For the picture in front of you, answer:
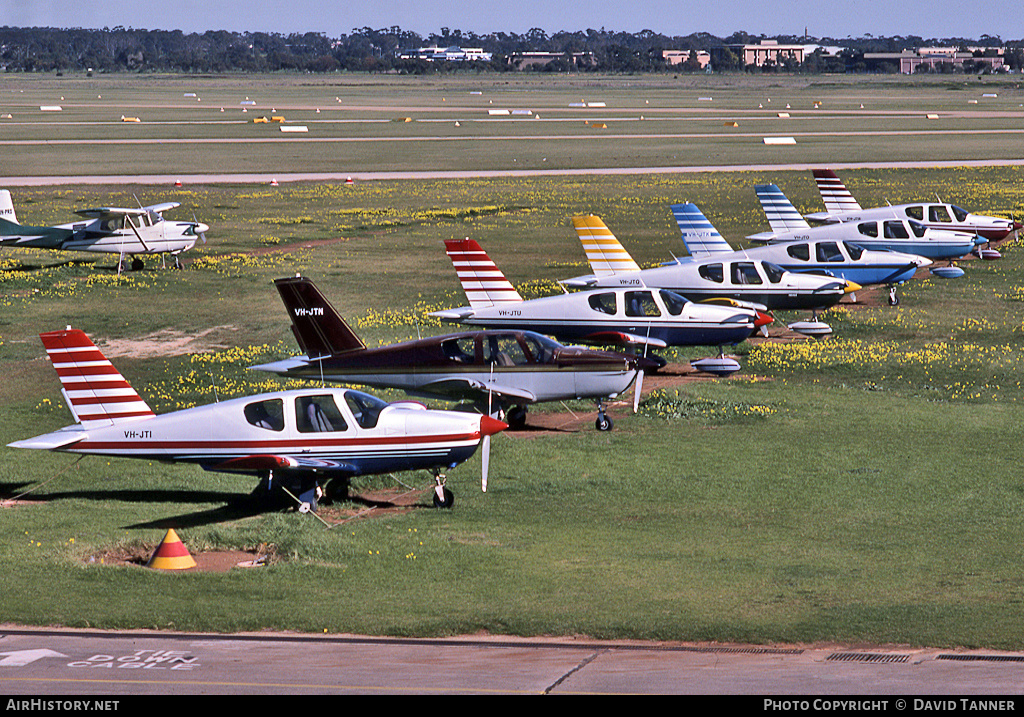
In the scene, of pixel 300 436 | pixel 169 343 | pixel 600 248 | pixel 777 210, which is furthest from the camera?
pixel 777 210

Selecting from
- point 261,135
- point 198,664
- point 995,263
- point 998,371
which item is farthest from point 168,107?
point 198,664

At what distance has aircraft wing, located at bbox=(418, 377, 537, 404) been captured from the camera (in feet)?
82.0

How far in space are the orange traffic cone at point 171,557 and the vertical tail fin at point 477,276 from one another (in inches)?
556

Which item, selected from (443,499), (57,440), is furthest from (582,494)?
(57,440)

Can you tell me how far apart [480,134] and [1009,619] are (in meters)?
119

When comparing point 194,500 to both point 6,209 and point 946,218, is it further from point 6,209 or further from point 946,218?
point 946,218

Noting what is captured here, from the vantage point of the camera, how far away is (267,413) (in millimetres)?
20078

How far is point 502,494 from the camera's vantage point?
70.5ft

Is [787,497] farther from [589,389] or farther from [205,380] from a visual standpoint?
[205,380]

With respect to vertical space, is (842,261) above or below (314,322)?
below

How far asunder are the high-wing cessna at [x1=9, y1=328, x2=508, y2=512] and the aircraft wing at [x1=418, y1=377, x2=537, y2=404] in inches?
181

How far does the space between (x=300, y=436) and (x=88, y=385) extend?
11.6 feet

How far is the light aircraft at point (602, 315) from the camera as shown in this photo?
101 feet

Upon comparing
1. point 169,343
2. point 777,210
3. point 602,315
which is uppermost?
point 777,210
